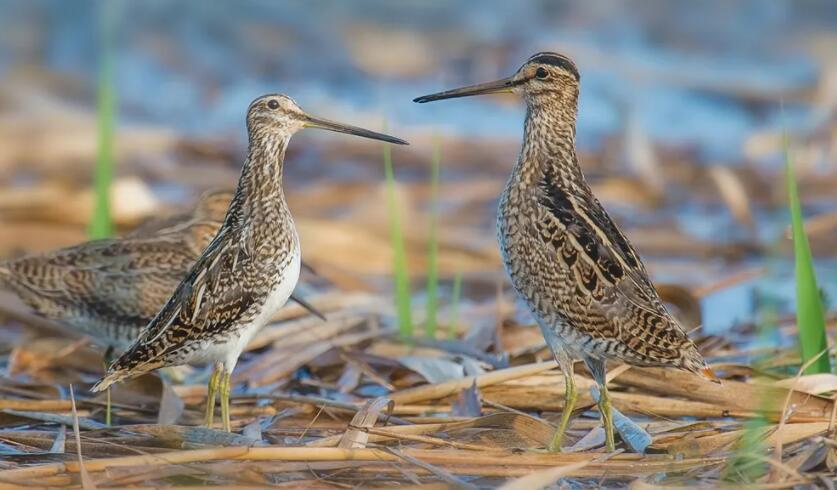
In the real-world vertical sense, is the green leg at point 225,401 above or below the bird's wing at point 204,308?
below

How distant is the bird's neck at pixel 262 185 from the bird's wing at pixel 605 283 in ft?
3.91

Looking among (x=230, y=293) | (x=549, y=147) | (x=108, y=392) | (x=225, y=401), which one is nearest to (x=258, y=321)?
(x=230, y=293)

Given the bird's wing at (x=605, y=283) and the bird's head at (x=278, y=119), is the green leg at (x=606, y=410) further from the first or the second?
the bird's head at (x=278, y=119)

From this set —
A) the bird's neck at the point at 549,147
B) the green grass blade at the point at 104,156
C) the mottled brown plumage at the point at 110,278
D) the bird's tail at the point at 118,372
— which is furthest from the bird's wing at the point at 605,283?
the green grass blade at the point at 104,156

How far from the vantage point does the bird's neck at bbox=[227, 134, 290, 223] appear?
6727mm

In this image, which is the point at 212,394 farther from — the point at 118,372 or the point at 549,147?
the point at 549,147

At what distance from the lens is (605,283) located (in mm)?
6152

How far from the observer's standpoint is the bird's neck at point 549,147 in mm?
6566

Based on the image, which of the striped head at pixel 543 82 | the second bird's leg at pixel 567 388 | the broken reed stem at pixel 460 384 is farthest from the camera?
the broken reed stem at pixel 460 384

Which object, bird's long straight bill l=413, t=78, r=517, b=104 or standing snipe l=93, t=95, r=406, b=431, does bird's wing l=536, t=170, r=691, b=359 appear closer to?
bird's long straight bill l=413, t=78, r=517, b=104

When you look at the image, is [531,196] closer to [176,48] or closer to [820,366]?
[820,366]

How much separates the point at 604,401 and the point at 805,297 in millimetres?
999

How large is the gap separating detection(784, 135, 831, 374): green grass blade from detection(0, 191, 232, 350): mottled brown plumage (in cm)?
305

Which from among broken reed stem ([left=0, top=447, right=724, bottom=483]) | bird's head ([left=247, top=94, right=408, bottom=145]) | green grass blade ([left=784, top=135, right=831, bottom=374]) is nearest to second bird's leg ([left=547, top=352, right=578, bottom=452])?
broken reed stem ([left=0, top=447, right=724, bottom=483])
